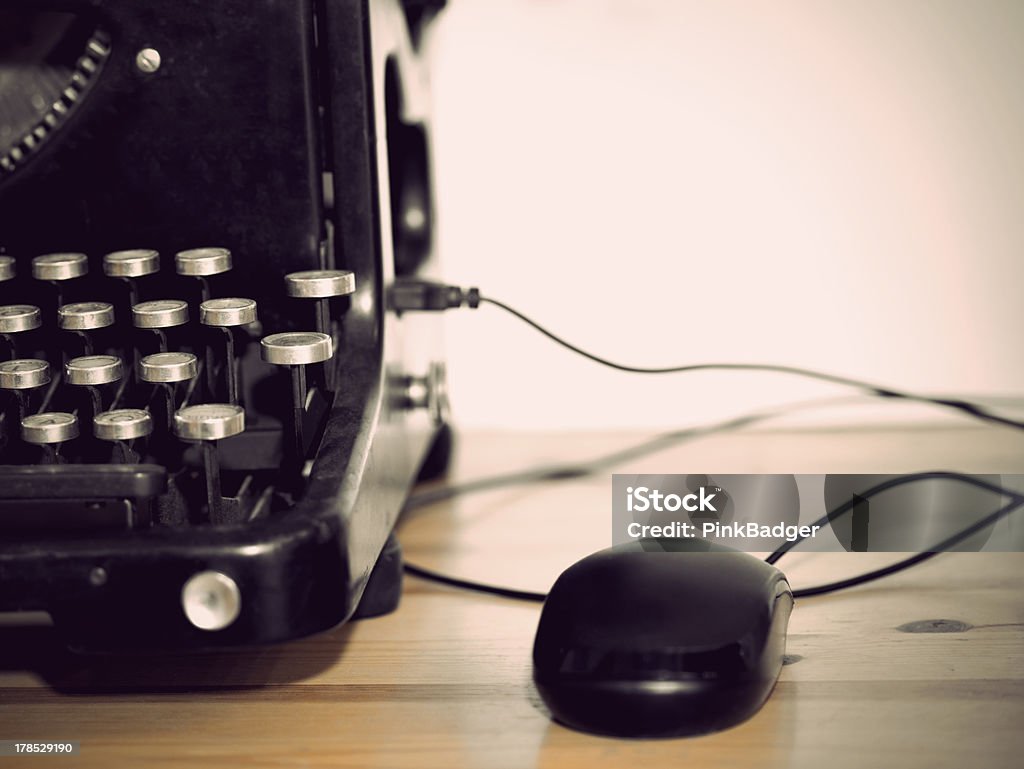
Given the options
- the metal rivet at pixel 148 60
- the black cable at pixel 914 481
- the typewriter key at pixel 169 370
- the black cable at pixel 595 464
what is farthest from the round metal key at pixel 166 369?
the black cable at pixel 914 481

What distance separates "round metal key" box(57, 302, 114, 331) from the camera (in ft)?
2.48

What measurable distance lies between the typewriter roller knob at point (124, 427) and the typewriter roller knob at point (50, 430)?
0.02m

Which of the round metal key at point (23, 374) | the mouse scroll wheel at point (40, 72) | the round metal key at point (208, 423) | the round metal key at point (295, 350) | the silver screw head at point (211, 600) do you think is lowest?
the silver screw head at point (211, 600)

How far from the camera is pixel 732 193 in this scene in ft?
3.80

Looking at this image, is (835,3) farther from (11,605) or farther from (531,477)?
(11,605)

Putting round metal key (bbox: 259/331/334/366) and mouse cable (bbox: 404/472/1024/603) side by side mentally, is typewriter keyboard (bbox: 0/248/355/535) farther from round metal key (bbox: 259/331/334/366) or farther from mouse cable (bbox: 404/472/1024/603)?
mouse cable (bbox: 404/472/1024/603)

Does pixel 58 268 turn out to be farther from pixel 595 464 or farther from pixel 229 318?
pixel 595 464

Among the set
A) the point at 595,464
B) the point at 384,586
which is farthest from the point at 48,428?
the point at 595,464

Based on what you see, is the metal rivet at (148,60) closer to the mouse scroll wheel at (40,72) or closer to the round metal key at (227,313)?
the mouse scroll wheel at (40,72)

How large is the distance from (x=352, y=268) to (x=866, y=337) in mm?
613

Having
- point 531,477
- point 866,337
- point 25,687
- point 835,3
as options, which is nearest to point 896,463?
point 866,337

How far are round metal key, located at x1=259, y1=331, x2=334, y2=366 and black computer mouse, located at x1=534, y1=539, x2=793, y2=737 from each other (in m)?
0.20

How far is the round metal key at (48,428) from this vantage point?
713 millimetres

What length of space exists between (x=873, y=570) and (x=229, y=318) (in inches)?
20.1
